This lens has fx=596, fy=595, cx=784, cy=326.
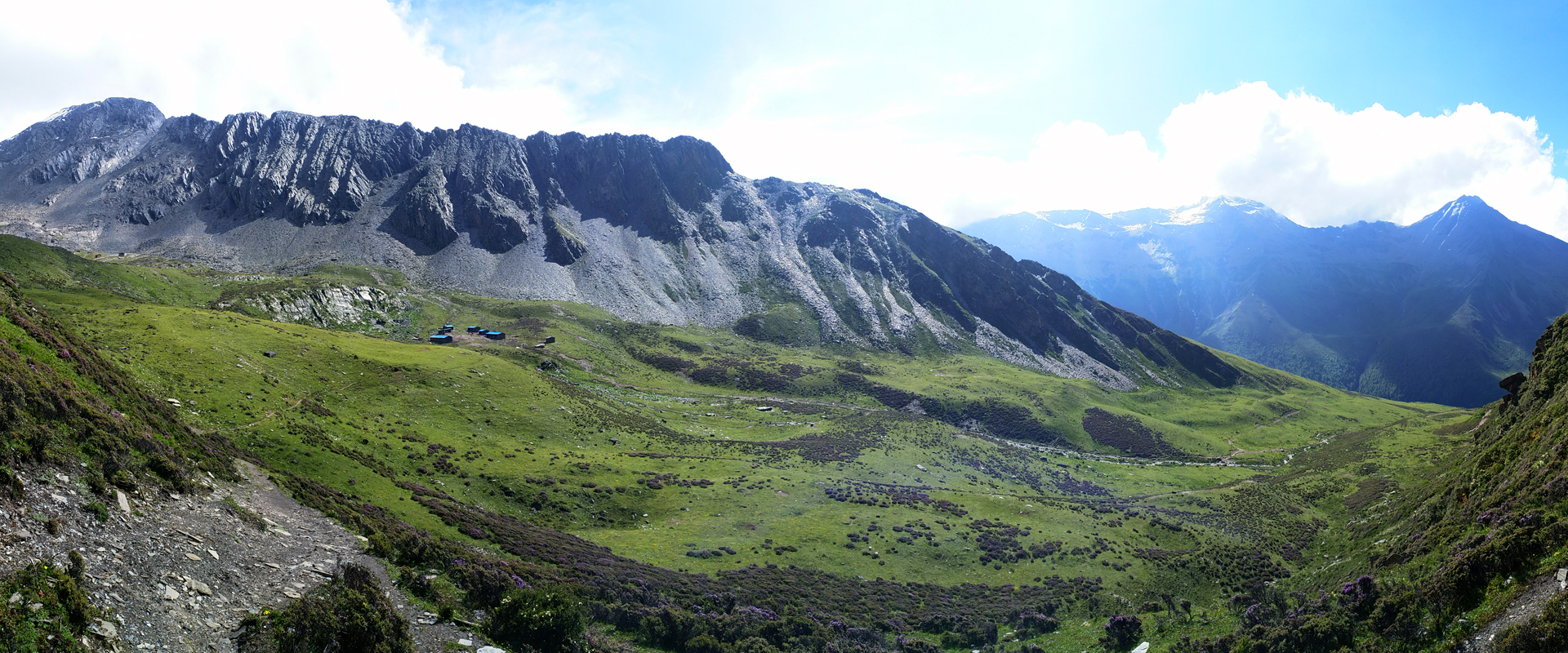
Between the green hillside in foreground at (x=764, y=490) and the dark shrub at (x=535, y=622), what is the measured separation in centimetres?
272

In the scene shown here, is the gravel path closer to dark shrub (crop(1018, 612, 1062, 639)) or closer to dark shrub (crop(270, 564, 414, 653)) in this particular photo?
dark shrub (crop(1018, 612, 1062, 639))

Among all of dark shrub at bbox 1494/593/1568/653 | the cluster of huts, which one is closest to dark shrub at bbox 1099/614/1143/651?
dark shrub at bbox 1494/593/1568/653

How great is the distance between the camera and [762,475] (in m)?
69.6

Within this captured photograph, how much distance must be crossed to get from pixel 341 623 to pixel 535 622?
655 centimetres

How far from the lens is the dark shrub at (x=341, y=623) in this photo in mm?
17422

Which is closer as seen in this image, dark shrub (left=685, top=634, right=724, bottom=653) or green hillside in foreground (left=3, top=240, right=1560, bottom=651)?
dark shrub (left=685, top=634, right=724, bottom=653)

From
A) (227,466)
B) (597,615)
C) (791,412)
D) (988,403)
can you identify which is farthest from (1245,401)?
(227,466)

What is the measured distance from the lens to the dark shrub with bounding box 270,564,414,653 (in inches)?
686

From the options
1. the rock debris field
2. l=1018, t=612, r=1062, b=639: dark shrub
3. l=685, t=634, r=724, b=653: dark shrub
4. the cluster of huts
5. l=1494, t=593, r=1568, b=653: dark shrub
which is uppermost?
the cluster of huts

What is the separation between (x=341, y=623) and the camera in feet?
60.3

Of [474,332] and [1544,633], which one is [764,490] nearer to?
[1544,633]

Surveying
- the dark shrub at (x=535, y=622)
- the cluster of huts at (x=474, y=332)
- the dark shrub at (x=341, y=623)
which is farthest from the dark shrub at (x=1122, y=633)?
the cluster of huts at (x=474, y=332)

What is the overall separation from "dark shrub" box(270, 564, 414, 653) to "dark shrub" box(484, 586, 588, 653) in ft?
10.9

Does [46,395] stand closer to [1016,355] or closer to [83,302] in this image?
[83,302]
